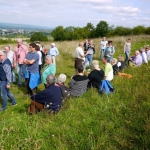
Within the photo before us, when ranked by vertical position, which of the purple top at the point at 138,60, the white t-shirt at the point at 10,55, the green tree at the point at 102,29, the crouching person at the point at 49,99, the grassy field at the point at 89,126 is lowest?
the grassy field at the point at 89,126

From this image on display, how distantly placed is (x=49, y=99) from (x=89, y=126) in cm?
131

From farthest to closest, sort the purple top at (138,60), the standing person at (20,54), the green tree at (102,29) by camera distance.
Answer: the green tree at (102,29) < the purple top at (138,60) < the standing person at (20,54)

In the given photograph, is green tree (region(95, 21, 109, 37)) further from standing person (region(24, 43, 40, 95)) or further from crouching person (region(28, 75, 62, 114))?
crouching person (region(28, 75, 62, 114))

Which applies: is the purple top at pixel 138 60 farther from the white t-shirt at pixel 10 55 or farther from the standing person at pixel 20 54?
the white t-shirt at pixel 10 55

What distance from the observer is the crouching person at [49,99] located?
16.7 ft

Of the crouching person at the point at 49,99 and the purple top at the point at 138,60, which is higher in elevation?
the purple top at the point at 138,60

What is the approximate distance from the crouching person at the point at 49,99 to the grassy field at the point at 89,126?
0.74 feet

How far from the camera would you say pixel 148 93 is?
5645 mm

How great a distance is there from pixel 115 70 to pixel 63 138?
18.8 feet

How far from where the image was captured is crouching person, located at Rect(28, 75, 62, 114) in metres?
5.08

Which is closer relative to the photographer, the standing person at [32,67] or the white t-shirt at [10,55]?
the standing person at [32,67]

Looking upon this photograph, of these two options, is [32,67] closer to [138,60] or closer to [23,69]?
[23,69]

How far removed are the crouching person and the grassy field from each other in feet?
0.74

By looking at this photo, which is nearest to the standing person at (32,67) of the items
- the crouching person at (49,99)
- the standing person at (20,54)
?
the standing person at (20,54)
